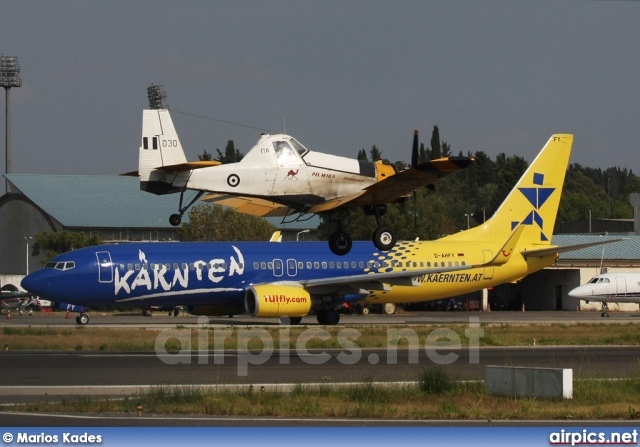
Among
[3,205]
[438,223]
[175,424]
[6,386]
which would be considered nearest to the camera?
[175,424]

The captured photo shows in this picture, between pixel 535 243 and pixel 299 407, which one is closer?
pixel 299 407

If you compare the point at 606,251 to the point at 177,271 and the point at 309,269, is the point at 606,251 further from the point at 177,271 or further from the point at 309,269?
the point at 177,271

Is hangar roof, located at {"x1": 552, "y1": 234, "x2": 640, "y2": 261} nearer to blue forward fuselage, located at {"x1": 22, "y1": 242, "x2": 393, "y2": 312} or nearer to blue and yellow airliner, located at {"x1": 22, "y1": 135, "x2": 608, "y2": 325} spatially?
blue and yellow airliner, located at {"x1": 22, "y1": 135, "x2": 608, "y2": 325}

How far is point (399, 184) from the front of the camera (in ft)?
88.4

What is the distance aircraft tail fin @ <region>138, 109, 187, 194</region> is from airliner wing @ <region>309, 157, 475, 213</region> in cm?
374

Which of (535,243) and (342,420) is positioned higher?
(535,243)

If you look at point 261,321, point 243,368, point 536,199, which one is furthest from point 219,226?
point 243,368

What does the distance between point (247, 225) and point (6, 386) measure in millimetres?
70793

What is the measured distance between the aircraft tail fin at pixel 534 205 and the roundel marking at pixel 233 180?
25.8 m

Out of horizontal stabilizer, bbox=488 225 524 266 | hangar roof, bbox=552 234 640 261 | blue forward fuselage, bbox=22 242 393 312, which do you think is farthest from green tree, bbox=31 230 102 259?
horizontal stabilizer, bbox=488 225 524 266

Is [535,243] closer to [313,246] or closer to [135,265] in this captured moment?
[313,246]

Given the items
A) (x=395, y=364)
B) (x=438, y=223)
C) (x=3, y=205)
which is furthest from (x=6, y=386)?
(x=3, y=205)

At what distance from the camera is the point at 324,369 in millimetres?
29094

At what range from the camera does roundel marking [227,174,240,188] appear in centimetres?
2597
